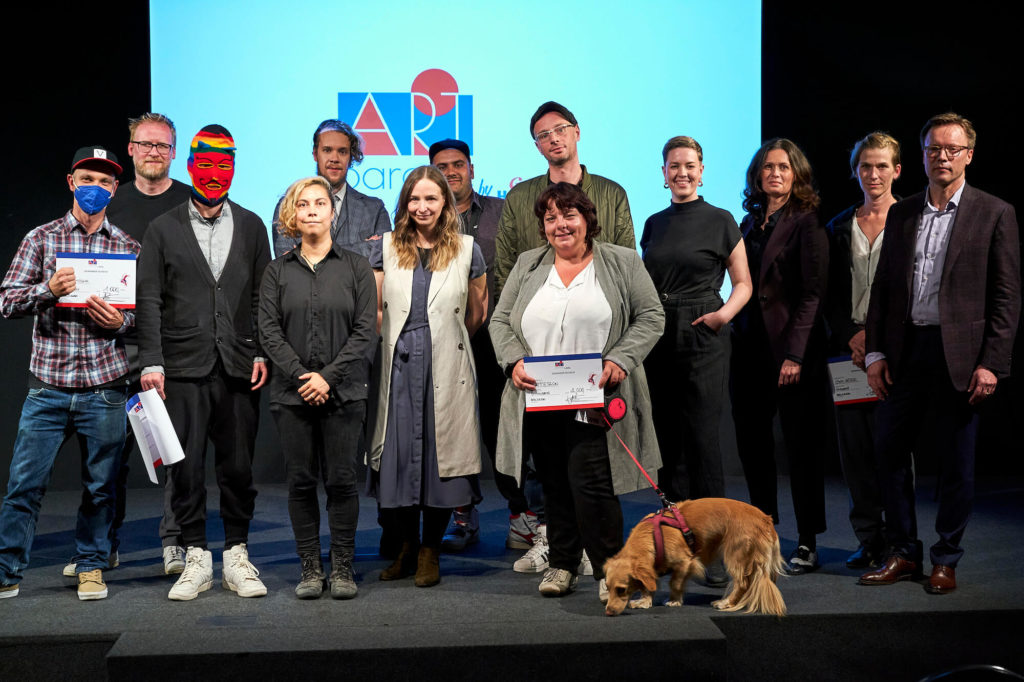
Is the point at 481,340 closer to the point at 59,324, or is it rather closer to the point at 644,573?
the point at 644,573

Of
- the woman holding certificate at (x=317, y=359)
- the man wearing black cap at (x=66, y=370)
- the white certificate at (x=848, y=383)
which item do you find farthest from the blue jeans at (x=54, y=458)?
the white certificate at (x=848, y=383)

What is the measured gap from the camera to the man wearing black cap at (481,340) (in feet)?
12.7

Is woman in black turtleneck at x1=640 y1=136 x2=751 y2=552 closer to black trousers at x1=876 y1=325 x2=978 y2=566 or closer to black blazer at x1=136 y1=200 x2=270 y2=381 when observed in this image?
black trousers at x1=876 y1=325 x2=978 y2=566

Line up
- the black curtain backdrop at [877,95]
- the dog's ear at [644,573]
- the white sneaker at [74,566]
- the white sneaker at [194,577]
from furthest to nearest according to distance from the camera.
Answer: the black curtain backdrop at [877,95] < the white sneaker at [74,566] < the white sneaker at [194,577] < the dog's ear at [644,573]

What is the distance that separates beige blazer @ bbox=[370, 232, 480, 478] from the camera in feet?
11.0

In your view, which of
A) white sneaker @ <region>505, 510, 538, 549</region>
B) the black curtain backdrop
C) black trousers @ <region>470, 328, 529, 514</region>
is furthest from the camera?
the black curtain backdrop

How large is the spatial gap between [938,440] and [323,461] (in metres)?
2.17

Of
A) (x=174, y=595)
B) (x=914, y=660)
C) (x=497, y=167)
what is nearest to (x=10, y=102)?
(x=497, y=167)

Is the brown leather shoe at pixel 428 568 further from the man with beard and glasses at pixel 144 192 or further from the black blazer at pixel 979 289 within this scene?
the black blazer at pixel 979 289

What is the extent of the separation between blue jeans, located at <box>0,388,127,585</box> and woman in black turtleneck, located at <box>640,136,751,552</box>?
6.68 ft

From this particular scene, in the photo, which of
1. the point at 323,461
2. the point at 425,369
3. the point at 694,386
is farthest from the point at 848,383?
the point at 323,461

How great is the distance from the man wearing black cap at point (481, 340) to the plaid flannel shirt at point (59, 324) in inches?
54.9

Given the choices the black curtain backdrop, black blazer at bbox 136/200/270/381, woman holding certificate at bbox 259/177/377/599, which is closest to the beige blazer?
woman holding certificate at bbox 259/177/377/599

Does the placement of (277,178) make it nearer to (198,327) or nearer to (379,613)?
(198,327)
